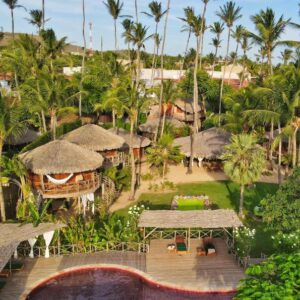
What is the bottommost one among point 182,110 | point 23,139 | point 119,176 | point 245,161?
point 119,176

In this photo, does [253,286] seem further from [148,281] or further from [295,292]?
[148,281]

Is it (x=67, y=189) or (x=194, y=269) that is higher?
(x=67, y=189)

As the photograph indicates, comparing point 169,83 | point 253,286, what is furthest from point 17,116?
point 169,83

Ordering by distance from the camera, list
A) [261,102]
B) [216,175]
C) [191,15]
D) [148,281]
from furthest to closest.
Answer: [191,15] < [216,175] < [261,102] < [148,281]

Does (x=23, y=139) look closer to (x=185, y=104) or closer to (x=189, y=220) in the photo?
(x=189, y=220)

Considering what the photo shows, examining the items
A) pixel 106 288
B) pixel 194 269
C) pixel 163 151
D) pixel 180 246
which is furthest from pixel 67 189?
pixel 163 151

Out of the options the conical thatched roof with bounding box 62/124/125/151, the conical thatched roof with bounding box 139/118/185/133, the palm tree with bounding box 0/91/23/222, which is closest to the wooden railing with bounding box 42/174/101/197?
the palm tree with bounding box 0/91/23/222

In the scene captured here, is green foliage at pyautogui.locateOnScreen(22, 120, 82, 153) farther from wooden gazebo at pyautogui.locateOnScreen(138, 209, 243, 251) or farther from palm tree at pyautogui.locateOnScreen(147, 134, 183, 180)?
wooden gazebo at pyautogui.locateOnScreen(138, 209, 243, 251)
